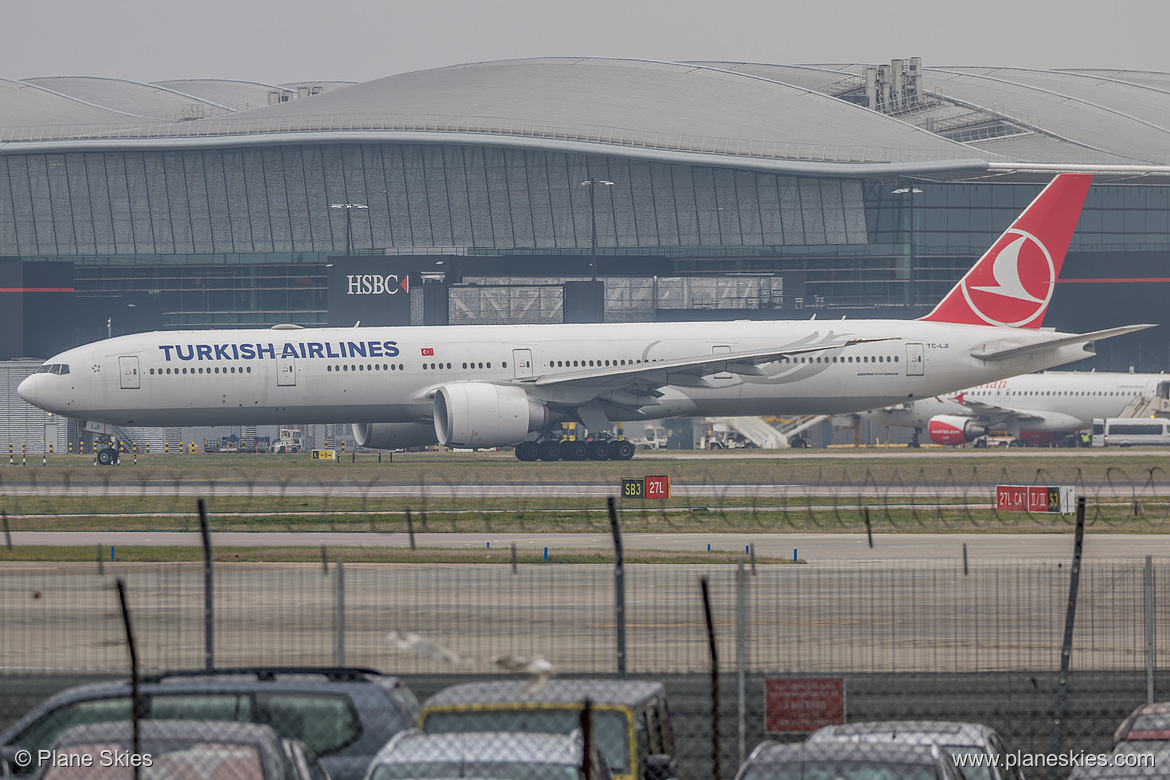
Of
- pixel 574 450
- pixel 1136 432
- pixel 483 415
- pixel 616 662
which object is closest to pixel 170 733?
pixel 616 662

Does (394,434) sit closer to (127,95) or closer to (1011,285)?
(1011,285)

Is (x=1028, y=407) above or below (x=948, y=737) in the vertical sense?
below

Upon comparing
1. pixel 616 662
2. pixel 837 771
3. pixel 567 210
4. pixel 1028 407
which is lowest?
pixel 1028 407

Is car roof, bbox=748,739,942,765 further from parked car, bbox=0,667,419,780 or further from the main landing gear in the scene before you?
the main landing gear

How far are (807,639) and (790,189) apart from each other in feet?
310

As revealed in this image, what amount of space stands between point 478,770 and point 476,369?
141 feet

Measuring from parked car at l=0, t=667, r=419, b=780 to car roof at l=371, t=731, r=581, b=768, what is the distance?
195 cm

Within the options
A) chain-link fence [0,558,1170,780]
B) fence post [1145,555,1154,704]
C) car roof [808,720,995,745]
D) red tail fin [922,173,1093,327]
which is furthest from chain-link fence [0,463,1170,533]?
car roof [808,720,995,745]

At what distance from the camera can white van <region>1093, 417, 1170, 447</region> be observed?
243ft

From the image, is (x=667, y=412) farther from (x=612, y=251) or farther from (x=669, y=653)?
(x=612, y=251)

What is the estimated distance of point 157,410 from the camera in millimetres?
48594

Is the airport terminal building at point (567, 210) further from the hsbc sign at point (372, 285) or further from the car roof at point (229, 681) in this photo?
the car roof at point (229, 681)

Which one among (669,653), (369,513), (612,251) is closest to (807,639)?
(669,653)

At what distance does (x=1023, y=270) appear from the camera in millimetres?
57844
